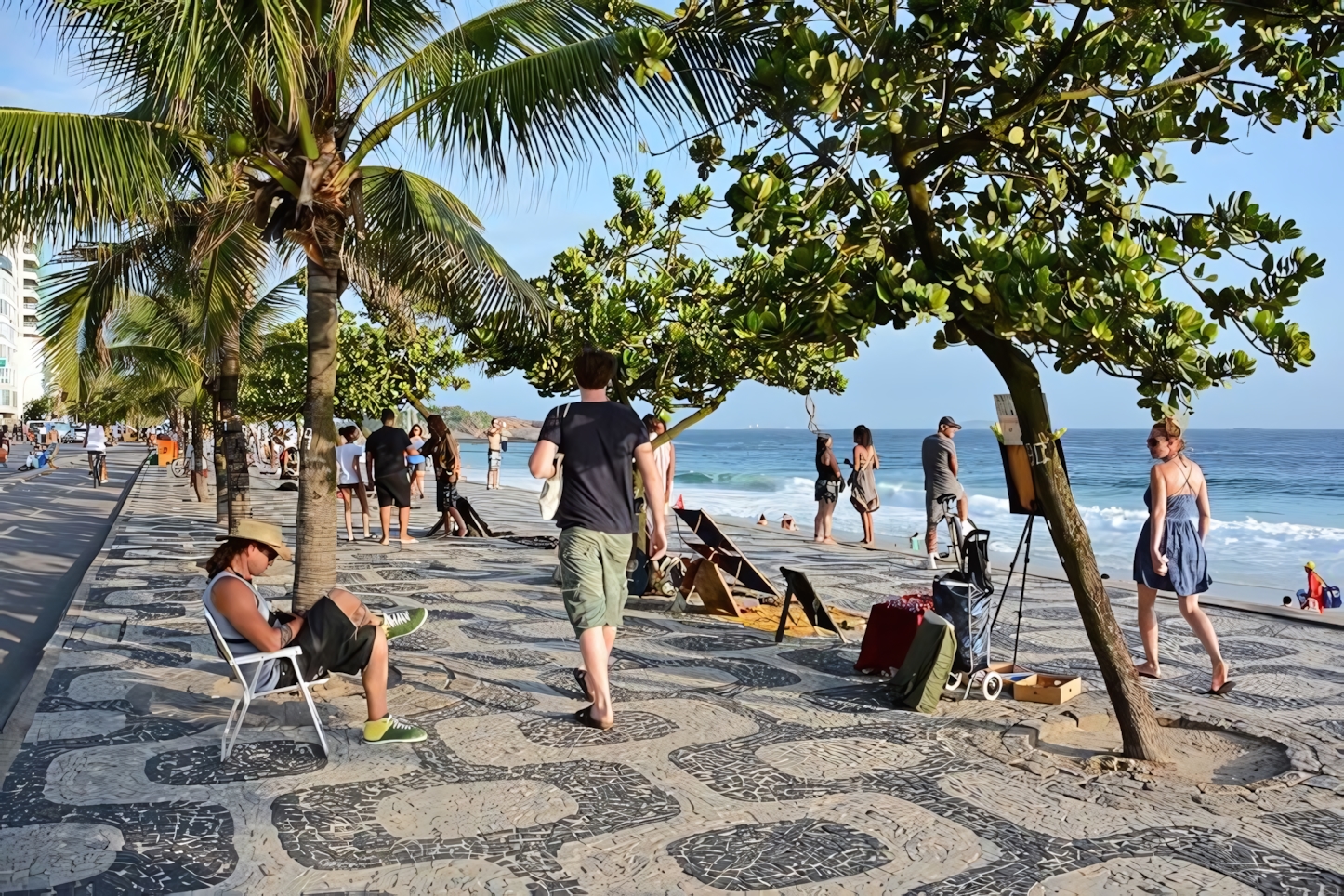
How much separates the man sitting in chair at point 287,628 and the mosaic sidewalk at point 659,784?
31 centimetres

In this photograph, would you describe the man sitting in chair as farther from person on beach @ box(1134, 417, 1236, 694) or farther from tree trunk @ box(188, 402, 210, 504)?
tree trunk @ box(188, 402, 210, 504)

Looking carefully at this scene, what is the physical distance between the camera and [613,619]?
5.38 meters

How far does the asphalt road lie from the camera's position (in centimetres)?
786

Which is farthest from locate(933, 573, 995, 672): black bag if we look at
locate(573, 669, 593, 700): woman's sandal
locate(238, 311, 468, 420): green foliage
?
locate(238, 311, 468, 420): green foliage

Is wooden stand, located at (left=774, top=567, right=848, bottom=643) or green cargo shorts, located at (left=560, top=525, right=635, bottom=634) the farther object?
wooden stand, located at (left=774, top=567, right=848, bottom=643)

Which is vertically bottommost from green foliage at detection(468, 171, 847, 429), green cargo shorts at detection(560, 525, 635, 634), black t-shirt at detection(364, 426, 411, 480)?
green cargo shorts at detection(560, 525, 635, 634)

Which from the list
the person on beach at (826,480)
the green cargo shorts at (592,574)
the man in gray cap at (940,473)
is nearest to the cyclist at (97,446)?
the person on beach at (826,480)

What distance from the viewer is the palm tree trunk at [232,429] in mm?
12125

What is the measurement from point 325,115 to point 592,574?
3320mm

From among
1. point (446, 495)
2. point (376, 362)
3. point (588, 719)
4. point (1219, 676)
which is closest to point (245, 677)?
point (588, 719)

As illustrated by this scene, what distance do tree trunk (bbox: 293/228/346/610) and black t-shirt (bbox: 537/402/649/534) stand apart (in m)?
1.87

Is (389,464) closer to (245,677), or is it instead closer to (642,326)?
(642,326)

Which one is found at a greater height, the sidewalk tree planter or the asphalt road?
the sidewalk tree planter

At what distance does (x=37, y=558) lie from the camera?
1367 cm
